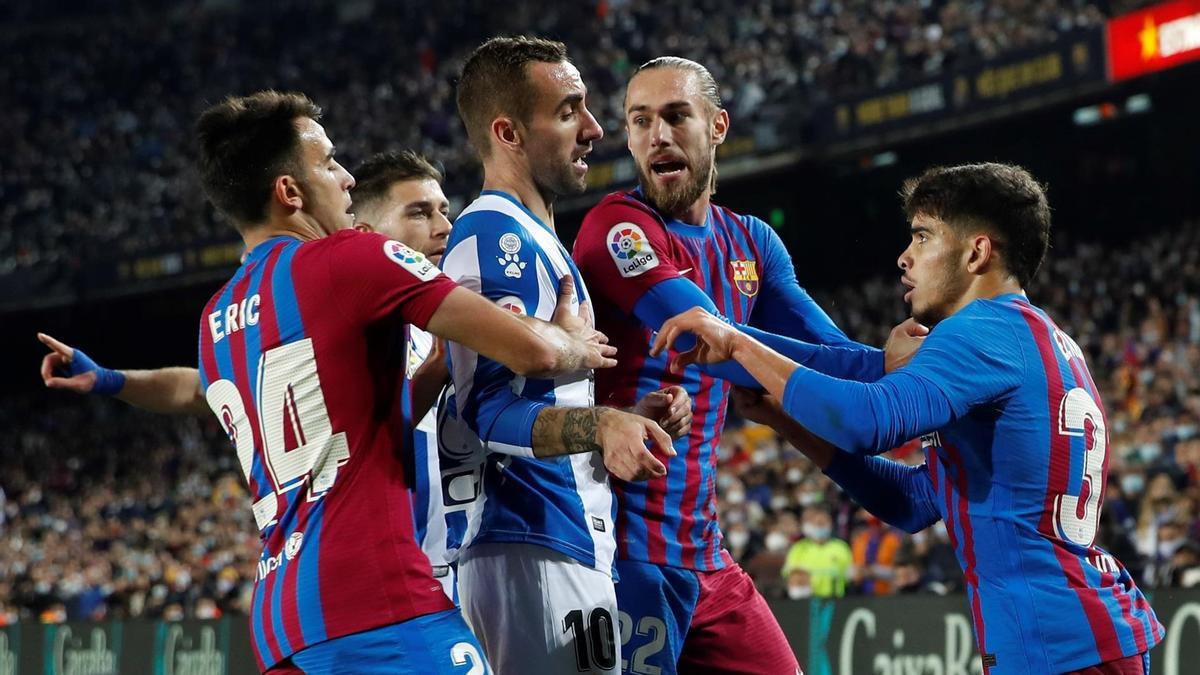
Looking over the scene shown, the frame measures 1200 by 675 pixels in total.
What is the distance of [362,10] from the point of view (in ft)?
107

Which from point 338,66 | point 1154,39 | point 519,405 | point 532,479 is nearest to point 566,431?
point 519,405

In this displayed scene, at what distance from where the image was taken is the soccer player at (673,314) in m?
3.96

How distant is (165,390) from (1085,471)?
3.73 m

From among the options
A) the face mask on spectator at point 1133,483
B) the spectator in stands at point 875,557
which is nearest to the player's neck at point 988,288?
the spectator in stands at point 875,557

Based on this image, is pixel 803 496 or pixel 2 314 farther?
pixel 2 314

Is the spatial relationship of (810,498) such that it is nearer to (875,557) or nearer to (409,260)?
(875,557)

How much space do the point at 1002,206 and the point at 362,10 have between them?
30457 mm

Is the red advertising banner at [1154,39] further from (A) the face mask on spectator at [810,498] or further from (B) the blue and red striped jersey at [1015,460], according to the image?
(B) the blue and red striped jersey at [1015,460]

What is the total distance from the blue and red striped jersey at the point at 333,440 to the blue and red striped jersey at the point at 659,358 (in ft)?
2.81

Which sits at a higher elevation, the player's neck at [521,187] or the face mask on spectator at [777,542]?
the player's neck at [521,187]

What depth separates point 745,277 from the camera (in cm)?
440

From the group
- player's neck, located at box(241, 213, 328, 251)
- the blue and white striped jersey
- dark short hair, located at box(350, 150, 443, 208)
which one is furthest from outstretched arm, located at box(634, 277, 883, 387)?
dark short hair, located at box(350, 150, 443, 208)

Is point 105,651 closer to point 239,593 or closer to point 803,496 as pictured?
point 239,593

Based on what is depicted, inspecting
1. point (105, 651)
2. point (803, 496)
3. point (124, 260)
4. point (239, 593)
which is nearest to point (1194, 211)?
point (803, 496)
